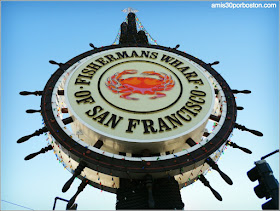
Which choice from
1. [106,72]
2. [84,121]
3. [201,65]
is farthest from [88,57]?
[201,65]

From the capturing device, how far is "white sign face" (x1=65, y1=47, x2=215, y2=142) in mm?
10117

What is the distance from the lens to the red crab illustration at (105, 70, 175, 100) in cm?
1184

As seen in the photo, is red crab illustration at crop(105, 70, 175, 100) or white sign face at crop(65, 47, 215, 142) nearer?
white sign face at crop(65, 47, 215, 142)

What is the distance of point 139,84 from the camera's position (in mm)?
12312

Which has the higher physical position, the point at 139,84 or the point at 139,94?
the point at 139,84

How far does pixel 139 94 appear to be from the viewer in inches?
463

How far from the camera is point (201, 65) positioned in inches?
549

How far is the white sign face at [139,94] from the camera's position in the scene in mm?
10117

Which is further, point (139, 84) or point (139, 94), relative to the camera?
point (139, 84)

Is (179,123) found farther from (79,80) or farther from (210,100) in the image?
(79,80)

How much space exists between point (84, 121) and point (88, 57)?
4.49m

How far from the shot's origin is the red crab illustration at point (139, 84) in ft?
38.8

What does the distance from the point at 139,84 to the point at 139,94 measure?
2.33ft

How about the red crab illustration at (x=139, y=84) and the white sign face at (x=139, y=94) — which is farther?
the red crab illustration at (x=139, y=84)
